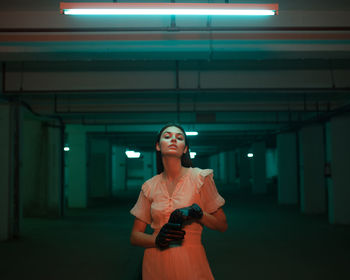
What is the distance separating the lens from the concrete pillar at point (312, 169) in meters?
12.9

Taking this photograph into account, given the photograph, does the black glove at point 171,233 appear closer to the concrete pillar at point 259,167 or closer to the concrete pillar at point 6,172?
the concrete pillar at point 6,172

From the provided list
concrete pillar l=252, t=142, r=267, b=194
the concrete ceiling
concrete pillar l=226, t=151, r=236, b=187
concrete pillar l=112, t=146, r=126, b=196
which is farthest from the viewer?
concrete pillar l=226, t=151, r=236, b=187

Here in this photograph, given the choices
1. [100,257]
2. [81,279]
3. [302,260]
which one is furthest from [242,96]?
[81,279]

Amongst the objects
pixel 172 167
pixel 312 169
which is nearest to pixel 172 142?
pixel 172 167

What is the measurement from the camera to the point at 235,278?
17.7 ft

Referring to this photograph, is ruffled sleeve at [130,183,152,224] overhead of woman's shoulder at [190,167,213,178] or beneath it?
beneath

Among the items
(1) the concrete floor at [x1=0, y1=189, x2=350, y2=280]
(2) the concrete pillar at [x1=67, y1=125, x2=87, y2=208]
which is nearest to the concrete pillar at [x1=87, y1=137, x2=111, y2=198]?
(2) the concrete pillar at [x1=67, y1=125, x2=87, y2=208]

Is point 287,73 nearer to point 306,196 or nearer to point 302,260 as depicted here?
point 302,260

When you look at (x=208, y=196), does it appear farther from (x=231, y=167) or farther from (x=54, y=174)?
(x=231, y=167)

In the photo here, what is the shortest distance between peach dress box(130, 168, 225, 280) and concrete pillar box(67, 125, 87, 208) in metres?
13.1

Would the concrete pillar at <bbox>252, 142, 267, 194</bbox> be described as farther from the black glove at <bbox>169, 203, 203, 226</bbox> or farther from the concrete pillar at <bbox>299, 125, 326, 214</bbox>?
the black glove at <bbox>169, 203, 203, 226</bbox>

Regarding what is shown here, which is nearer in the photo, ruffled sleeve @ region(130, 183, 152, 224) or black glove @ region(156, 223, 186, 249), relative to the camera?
black glove @ region(156, 223, 186, 249)

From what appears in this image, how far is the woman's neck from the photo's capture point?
2627 mm

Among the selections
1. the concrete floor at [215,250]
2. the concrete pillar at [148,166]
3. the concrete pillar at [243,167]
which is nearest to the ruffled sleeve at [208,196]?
the concrete floor at [215,250]
